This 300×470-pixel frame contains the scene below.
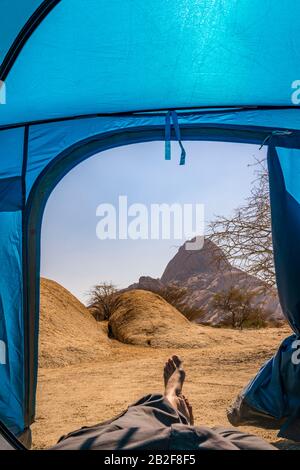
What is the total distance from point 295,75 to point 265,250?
419 centimetres

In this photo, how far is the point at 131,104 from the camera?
2701 mm

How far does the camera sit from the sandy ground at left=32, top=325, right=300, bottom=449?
11.2ft

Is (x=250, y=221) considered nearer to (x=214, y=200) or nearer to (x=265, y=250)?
(x=265, y=250)

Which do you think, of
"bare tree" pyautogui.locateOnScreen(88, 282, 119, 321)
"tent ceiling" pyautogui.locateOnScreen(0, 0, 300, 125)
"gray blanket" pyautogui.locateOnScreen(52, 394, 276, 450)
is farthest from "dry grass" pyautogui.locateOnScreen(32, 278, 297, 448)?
"tent ceiling" pyautogui.locateOnScreen(0, 0, 300, 125)

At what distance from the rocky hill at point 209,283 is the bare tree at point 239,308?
0.09 metres

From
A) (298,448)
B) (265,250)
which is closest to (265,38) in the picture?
(298,448)

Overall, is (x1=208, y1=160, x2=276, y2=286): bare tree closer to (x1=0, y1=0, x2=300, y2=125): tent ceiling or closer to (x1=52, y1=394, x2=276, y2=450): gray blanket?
(x1=0, y1=0, x2=300, y2=125): tent ceiling

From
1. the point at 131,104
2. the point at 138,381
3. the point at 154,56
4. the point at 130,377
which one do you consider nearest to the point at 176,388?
the point at 131,104

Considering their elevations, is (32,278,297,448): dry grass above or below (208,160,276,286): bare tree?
below

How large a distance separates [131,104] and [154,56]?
42 cm

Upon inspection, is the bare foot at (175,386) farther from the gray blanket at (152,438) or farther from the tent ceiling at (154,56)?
the tent ceiling at (154,56)

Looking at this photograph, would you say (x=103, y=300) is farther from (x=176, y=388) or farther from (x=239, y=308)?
(x=176, y=388)

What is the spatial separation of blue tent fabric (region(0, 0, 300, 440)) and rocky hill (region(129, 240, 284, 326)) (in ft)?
13.6

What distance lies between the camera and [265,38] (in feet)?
7.22
